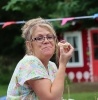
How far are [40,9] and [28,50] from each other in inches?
493

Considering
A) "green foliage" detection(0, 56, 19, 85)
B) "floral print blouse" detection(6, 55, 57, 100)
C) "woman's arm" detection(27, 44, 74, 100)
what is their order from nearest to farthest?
"woman's arm" detection(27, 44, 74, 100) < "floral print blouse" detection(6, 55, 57, 100) < "green foliage" detection(0, 56, 19, 85)

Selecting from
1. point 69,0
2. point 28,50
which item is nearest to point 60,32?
point 69,0

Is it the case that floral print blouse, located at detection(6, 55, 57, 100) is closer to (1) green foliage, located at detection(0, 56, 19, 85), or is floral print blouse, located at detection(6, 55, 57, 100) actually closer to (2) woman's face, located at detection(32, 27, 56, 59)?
(2) woman's face, located at detection(32, 27, 56, 59)

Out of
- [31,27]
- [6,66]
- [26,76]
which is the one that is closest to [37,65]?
[26,76]

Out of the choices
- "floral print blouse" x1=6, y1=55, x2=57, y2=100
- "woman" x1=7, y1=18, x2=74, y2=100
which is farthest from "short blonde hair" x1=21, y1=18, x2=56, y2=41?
"floral print blouse" x1=6, y1=55, x2=57, y2=100

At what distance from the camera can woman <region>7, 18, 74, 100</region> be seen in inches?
104

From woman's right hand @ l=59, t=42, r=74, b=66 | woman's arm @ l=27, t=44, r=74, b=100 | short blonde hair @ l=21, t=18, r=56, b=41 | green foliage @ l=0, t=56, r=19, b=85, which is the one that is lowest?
green foliage @ l=0, t=56, r=19, b=85

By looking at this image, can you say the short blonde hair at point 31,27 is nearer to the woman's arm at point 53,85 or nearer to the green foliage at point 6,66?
the woman's arm at point 53,85

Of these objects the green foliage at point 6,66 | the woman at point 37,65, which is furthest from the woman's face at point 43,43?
the green foliage at point 6,66

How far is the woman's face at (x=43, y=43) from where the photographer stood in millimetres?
2721

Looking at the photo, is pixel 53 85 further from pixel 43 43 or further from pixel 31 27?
pixel 31 27

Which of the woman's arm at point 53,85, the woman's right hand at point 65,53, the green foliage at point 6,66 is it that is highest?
the woman's right hand at point 65,53

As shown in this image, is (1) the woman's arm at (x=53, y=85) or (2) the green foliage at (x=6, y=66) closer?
(1) the woman's arm at (x=53, y=85)

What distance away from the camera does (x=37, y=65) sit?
2.72 meters
